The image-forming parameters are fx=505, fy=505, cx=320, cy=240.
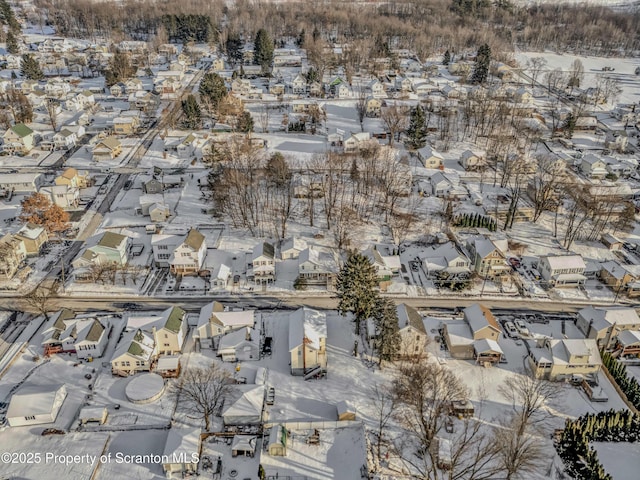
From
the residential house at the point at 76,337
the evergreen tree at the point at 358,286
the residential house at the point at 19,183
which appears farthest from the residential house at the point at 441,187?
the residential house at the point at 19,183

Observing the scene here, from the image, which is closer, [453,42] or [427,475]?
[427,475]

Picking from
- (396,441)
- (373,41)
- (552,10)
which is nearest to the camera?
(396,441)

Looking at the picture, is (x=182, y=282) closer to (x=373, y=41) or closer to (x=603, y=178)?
(x=603, y=178)

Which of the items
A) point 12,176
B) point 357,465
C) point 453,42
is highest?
point 453,42

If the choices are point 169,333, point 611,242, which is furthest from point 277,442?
point 611,242

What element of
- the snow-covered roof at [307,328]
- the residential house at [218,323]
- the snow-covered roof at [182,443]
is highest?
the snow-covered roof at [307,328]

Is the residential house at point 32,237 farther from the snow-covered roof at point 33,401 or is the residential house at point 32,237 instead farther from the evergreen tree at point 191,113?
the evergreen tree at point 191,113

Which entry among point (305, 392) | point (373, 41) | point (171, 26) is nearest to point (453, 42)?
point (373, 41)
